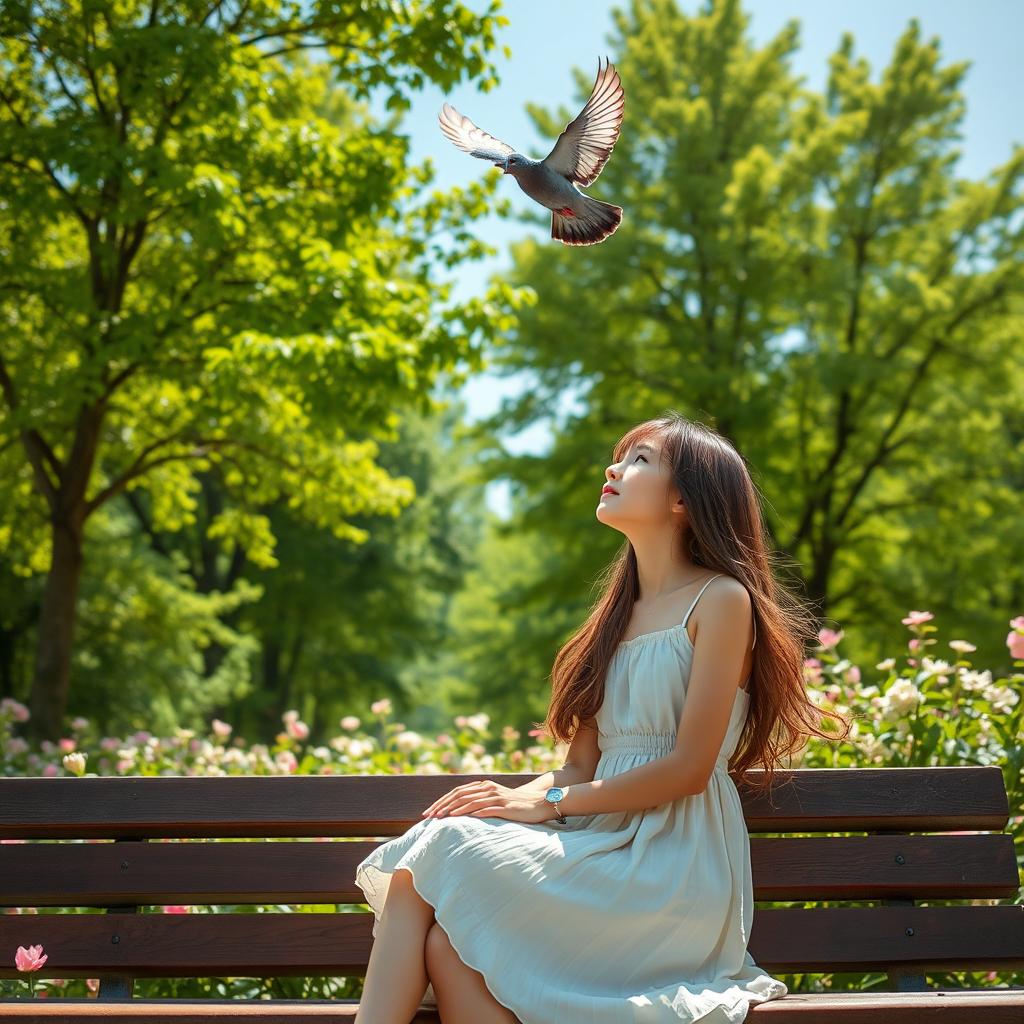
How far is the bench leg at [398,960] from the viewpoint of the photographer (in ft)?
7.21

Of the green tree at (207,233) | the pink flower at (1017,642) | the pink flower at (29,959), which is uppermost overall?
the green tree at (207,233)

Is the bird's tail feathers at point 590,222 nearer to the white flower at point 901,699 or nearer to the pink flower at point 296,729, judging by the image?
the white flower at point 901,699

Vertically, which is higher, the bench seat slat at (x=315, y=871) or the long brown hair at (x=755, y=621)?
the long brown hair at (x=755, y=621)

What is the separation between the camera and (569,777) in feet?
9.09

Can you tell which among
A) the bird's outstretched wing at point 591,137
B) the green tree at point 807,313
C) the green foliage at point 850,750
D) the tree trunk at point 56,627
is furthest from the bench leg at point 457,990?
the green tree at point 807,313

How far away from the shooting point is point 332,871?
281cm

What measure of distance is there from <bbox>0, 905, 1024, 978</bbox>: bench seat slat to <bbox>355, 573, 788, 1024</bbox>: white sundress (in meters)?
0.26

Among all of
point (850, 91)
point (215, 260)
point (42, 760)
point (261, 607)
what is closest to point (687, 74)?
point (850, 91)

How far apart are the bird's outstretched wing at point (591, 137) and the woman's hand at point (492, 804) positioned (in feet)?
4.42

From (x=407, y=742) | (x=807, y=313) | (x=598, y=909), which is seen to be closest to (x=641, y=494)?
(x=598, y=909)

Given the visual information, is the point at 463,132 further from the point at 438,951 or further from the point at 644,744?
the point at 438,951

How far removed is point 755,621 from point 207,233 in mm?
4872

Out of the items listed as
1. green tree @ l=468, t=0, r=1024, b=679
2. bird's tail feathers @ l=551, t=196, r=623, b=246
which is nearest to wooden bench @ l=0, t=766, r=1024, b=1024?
bird's tail feathers @ l=551, t=196, r=623, b=246

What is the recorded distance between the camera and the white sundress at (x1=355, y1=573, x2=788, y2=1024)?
221cm
